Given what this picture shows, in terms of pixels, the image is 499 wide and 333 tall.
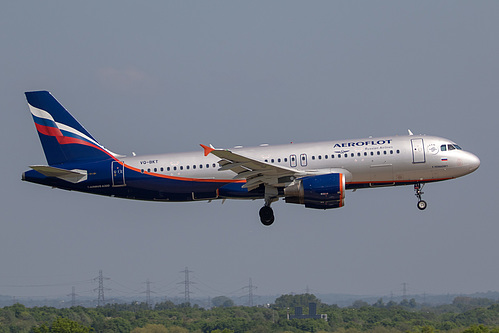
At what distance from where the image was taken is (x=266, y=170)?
51125 millimetres

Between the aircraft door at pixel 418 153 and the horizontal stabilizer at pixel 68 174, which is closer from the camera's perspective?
the aircraft door at pixel 418 153

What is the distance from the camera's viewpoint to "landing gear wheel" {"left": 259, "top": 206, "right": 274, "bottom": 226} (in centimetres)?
5419

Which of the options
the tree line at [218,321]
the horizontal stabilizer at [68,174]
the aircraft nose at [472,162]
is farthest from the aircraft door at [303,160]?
the tree line at [218,321]

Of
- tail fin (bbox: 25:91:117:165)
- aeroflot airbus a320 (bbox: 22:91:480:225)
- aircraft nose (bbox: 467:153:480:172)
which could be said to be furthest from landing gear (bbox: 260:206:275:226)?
aircraft nose (bbox: 467:153:480:172)

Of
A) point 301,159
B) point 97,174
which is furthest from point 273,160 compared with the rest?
point 97,174

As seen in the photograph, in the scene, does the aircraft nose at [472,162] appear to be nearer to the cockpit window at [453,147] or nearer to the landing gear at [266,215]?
the cockpit window at [453,147]

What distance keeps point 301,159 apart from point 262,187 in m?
3.30

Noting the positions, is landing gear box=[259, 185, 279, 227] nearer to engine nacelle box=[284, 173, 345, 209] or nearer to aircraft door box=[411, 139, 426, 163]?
engine nacelle box=[284, 173, 345, 209]

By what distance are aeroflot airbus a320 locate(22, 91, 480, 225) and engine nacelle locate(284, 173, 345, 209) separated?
2.5 inches

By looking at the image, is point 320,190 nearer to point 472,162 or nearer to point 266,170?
point 266,170

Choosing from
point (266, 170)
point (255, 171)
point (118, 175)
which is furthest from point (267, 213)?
point (118, 175)

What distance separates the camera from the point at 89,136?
5769 cm

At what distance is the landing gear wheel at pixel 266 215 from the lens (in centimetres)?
5419

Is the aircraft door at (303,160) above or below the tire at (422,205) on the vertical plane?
above
